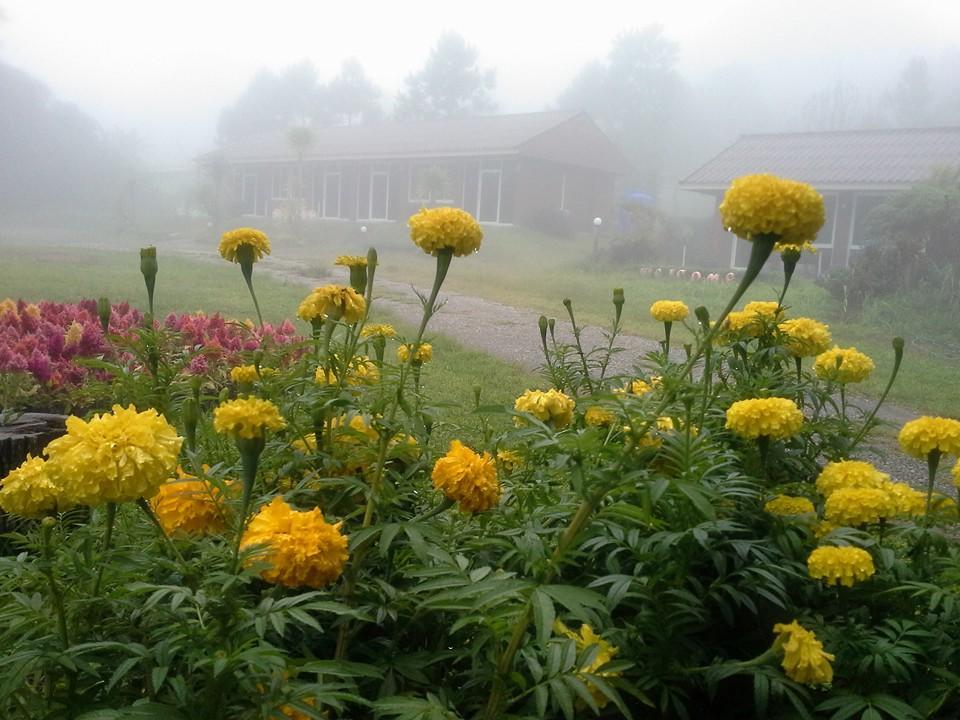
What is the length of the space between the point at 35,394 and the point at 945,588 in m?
1.71

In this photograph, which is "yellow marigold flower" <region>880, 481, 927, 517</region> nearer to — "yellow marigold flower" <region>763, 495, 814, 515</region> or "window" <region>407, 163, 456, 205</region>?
"yellow marigold flower" <region>763, 495, 814, 515</region>

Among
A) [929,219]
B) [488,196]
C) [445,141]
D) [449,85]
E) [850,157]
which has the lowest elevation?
[929,219]

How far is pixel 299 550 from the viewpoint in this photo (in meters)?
0.52

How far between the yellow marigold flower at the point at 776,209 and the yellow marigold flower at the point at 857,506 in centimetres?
34

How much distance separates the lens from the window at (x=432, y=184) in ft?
18.7

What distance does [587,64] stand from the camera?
622 centimetres

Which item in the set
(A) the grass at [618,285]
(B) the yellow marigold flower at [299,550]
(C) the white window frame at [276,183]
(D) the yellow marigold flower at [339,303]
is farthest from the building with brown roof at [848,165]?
(C) the white window frame at [276,183]

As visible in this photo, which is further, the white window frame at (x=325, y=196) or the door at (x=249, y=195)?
the door at (x=249, y=195)

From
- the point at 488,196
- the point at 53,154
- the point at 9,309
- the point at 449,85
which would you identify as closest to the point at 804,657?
the point at 9,309

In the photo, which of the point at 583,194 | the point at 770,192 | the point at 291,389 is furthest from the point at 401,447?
the point at 583,194

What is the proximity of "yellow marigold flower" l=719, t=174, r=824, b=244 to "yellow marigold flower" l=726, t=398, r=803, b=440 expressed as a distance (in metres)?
0.25

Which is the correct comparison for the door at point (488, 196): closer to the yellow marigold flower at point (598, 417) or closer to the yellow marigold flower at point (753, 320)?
the yellow marigold flower at point (753, 320)

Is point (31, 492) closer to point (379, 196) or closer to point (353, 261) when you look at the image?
point (353, 261)

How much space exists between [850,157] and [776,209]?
10.2 feet
